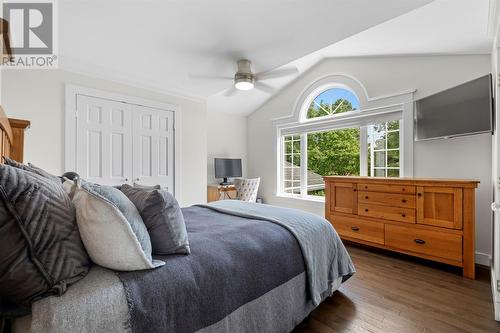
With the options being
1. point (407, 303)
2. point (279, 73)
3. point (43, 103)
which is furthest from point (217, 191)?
point (407, 303)

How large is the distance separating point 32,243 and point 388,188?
3.23m

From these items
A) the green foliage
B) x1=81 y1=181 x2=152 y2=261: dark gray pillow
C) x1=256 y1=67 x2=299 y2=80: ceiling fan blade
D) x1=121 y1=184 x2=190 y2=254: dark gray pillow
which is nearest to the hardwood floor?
x1=121 y1=184 x2=190 y2=254: dark gray pillow

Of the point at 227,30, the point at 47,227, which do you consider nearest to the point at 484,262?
the point at 227,30

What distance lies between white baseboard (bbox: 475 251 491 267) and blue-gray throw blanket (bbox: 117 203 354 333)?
2076 millimetres

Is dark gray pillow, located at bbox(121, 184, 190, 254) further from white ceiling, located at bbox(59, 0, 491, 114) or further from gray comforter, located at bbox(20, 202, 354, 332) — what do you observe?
white ceiling, located at bbox(59, 0, 491, 114)

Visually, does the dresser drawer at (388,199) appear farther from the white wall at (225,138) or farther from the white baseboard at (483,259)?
the white wall at (225,138)

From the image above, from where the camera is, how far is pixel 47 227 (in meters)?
0.85

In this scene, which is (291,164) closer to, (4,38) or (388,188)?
(388,188)

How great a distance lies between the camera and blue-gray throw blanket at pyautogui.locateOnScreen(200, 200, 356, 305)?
164 cm

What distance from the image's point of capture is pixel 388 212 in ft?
9.77

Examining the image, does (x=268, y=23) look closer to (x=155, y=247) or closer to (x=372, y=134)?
(x=155, y=247)

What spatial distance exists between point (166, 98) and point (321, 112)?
9.21 feet

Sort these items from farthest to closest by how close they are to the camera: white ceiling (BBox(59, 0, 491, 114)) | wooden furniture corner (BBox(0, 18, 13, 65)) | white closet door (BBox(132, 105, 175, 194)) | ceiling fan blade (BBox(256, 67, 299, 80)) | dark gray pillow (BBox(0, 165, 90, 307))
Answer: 1. white closet door (BBox(132, 105, 175, 194))
2. ceiling fan blade (BBox(256, 67, 299, 80))
3. white ceiling (BBox(59, 0, 491, 114))
4. wooden furniture corner (BBox(0, 18, 13, 65))
5. dark gray pillow (BBox(0, 165, 90, 307))

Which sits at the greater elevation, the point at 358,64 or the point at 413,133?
the point at 358,64
